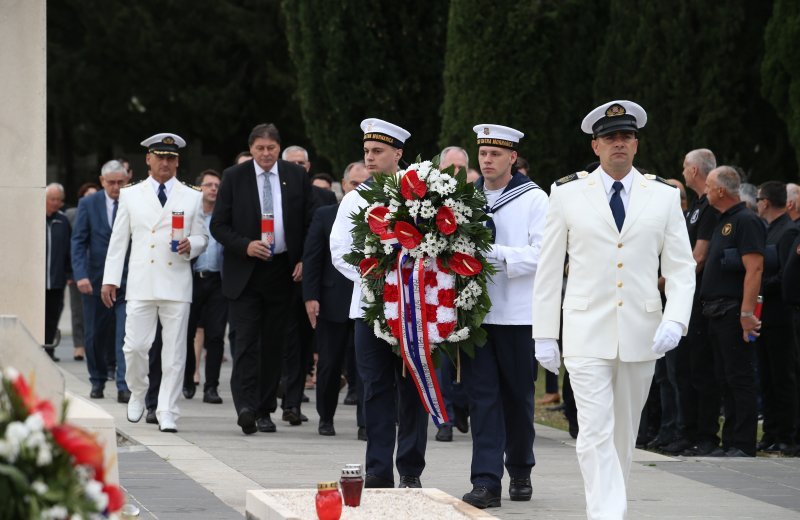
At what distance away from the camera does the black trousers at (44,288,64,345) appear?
60.5ft

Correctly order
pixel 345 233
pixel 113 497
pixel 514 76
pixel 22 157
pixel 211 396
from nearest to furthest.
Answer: pixel 113 497 → pixel 22 157 → pixel 345 233 → pixel 211 396 → pixel 514 76

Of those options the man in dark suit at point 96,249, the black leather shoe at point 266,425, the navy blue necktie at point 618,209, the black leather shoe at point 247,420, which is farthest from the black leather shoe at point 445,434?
the navy blue necktie at point 618,209

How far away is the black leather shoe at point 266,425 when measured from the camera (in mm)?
12633

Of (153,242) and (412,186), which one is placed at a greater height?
(412,186)

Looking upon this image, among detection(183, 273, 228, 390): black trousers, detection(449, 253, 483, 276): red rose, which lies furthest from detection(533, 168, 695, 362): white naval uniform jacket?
detection(183, 273, 228, 390): black trousers

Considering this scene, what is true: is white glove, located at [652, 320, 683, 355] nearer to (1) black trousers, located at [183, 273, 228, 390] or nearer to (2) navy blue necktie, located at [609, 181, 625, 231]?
(2) navy blue necktie, located at [609, 181, 625, 231]

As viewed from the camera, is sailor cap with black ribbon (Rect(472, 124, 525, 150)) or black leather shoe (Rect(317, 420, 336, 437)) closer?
sailor cap with black ribbon (Rect(472, 124, 525, 150))

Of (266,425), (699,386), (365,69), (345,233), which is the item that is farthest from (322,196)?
(365,69)

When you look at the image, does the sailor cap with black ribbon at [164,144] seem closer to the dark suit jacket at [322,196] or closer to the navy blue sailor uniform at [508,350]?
the dark suit jacket at [322,196]

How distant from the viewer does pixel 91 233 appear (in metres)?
15.7

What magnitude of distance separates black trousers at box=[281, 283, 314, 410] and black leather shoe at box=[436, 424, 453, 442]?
5.25 ft

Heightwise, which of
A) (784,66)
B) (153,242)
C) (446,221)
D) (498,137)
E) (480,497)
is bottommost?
(480,497)

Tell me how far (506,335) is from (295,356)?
4973mm

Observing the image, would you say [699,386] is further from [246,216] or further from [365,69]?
[365,69]
